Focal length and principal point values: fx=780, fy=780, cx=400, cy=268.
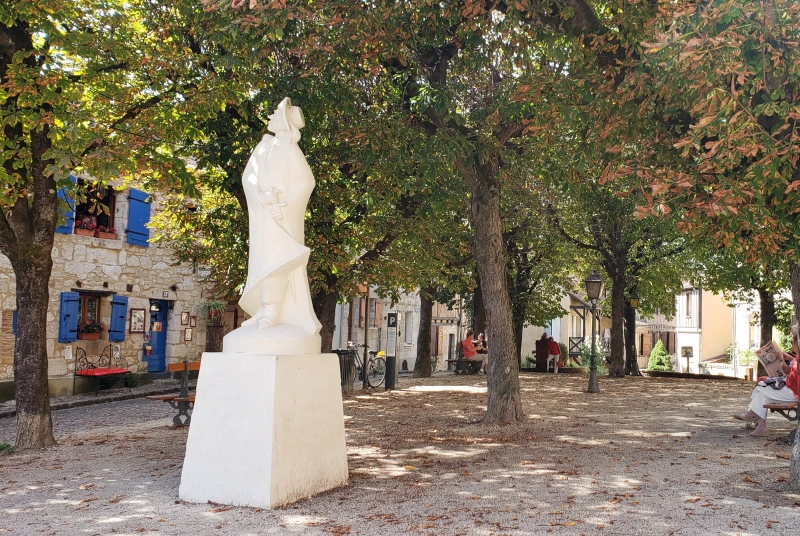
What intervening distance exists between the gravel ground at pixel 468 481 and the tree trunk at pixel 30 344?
0.45m

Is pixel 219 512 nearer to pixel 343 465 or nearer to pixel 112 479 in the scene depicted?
pixel 343 465

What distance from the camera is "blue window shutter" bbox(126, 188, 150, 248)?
1956 centimetres

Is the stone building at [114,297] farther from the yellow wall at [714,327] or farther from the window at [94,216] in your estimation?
the yellow wall at [714,327]

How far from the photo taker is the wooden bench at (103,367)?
17953 millimetres

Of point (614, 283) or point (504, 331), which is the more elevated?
point (614, 283)

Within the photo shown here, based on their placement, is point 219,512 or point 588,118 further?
point 588,118

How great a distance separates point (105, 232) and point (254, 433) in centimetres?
1429

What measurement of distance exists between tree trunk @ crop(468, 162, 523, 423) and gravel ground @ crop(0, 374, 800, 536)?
15.7 inches

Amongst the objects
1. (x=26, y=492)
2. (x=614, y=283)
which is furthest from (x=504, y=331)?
(x=614, y=283)

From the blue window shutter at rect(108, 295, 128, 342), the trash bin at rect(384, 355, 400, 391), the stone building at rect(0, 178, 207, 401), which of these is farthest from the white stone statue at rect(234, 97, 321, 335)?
the blue window shutter at rect(108, 295, 128, 342)

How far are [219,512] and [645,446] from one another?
555 centimetres

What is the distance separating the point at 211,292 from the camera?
23.0m

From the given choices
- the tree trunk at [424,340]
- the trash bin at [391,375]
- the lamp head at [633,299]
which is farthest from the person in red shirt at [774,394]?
the lamp head at [633,299]

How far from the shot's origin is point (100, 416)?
1429 centimetres
